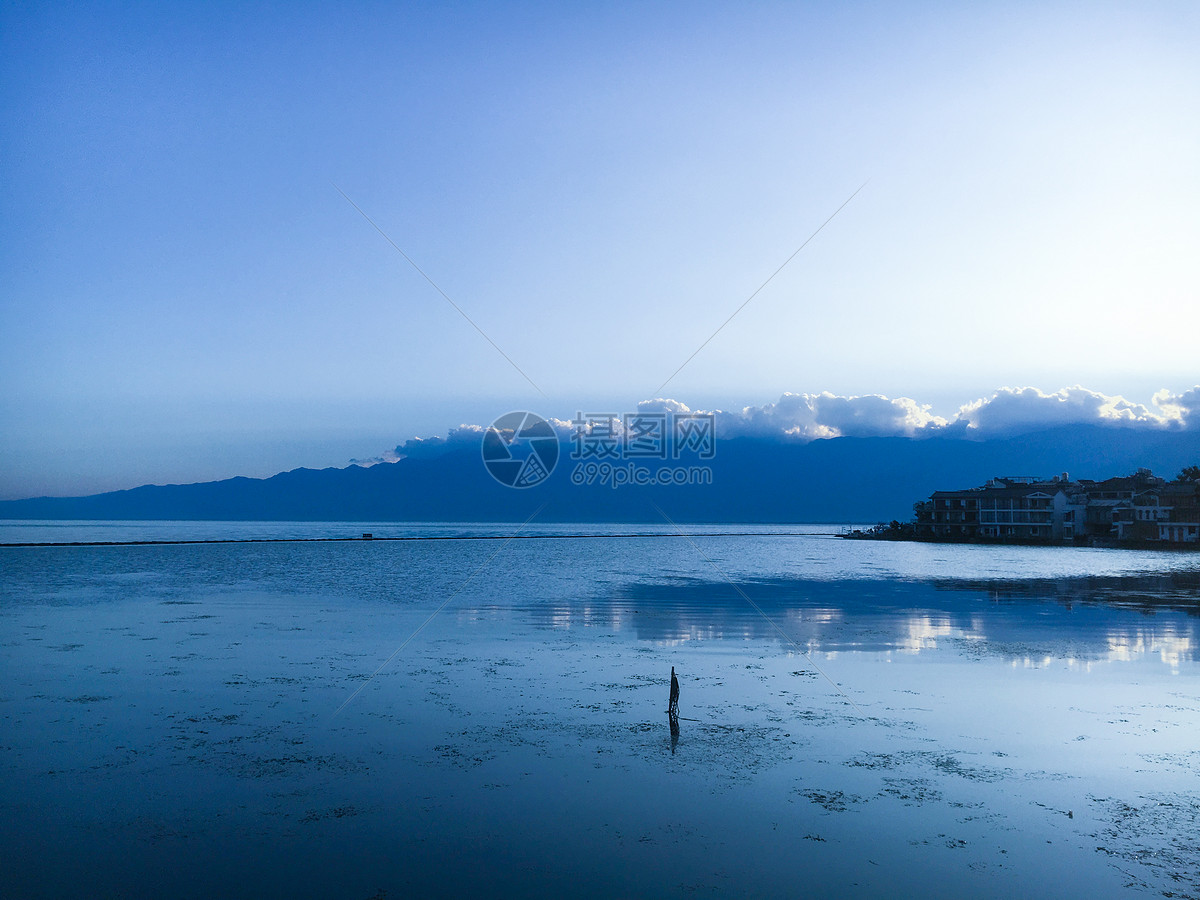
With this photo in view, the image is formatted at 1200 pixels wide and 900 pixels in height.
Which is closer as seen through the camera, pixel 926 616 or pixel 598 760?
pixel 598 760

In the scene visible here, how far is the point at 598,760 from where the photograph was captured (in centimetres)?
1127

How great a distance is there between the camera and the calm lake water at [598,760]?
315 inches

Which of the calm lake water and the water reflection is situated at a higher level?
the calm lake water

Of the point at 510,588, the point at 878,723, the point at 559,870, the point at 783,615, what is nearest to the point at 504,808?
the point at 559,870

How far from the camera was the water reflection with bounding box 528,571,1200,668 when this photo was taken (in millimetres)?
21266

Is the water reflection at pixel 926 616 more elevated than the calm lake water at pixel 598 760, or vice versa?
the calm lake water at pixel 598 760

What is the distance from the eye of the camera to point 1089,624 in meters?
25.9

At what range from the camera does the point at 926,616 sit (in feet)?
92.9

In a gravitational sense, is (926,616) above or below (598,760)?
below

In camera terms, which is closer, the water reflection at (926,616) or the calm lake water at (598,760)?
the calm lake water at (598,760)

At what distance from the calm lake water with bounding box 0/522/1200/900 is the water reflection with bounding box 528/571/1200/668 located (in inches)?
12.2

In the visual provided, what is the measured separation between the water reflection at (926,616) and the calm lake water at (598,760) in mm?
310

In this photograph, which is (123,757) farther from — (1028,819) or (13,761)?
(1028,819)

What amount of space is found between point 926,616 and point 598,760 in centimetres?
2069
